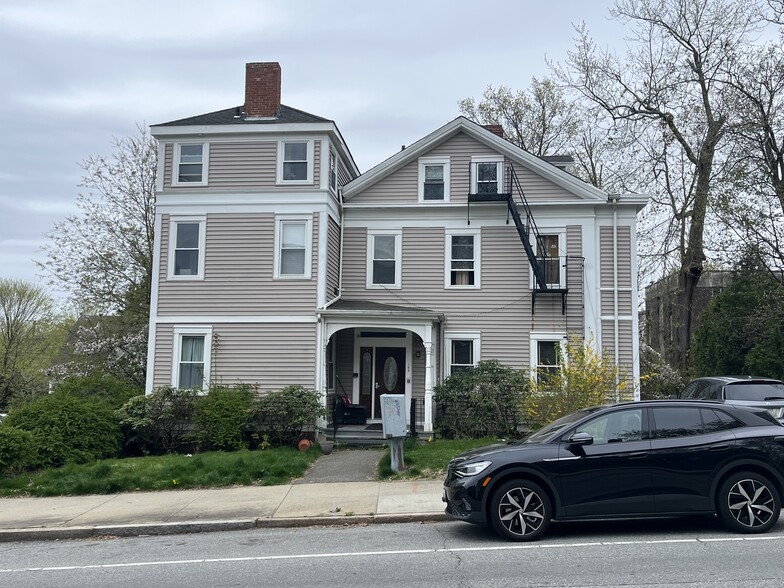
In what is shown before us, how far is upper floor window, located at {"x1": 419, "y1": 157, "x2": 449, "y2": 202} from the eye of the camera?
20969 mm

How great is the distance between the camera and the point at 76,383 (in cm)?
1817

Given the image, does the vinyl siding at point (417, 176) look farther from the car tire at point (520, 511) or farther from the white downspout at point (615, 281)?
the car tire at point (520, 511)

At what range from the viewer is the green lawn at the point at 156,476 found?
512 inches

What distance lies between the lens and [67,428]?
1555 cm

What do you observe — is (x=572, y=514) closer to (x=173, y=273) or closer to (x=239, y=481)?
(x=239, y=481)

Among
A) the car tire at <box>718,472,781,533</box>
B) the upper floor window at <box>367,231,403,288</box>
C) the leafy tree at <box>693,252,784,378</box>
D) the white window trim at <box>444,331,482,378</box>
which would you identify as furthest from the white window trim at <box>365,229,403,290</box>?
the car tire at <box>718,472,781,533</box>

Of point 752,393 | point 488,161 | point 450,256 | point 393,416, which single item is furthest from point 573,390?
point 488,161

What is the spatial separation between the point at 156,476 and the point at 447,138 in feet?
40.6

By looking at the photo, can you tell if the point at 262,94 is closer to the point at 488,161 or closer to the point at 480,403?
the point at 488,161

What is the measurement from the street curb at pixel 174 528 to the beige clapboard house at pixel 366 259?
8.39 metres

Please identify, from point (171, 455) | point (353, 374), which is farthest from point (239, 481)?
point (353, 374)

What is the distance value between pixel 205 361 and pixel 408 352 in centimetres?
555

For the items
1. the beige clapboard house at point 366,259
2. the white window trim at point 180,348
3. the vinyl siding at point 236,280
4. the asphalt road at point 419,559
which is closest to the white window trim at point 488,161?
the beige clapboard house at point 366,259

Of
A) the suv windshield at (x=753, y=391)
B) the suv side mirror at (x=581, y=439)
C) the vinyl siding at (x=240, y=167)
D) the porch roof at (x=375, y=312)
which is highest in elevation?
the vinyl siding at (x=240, y=167)
